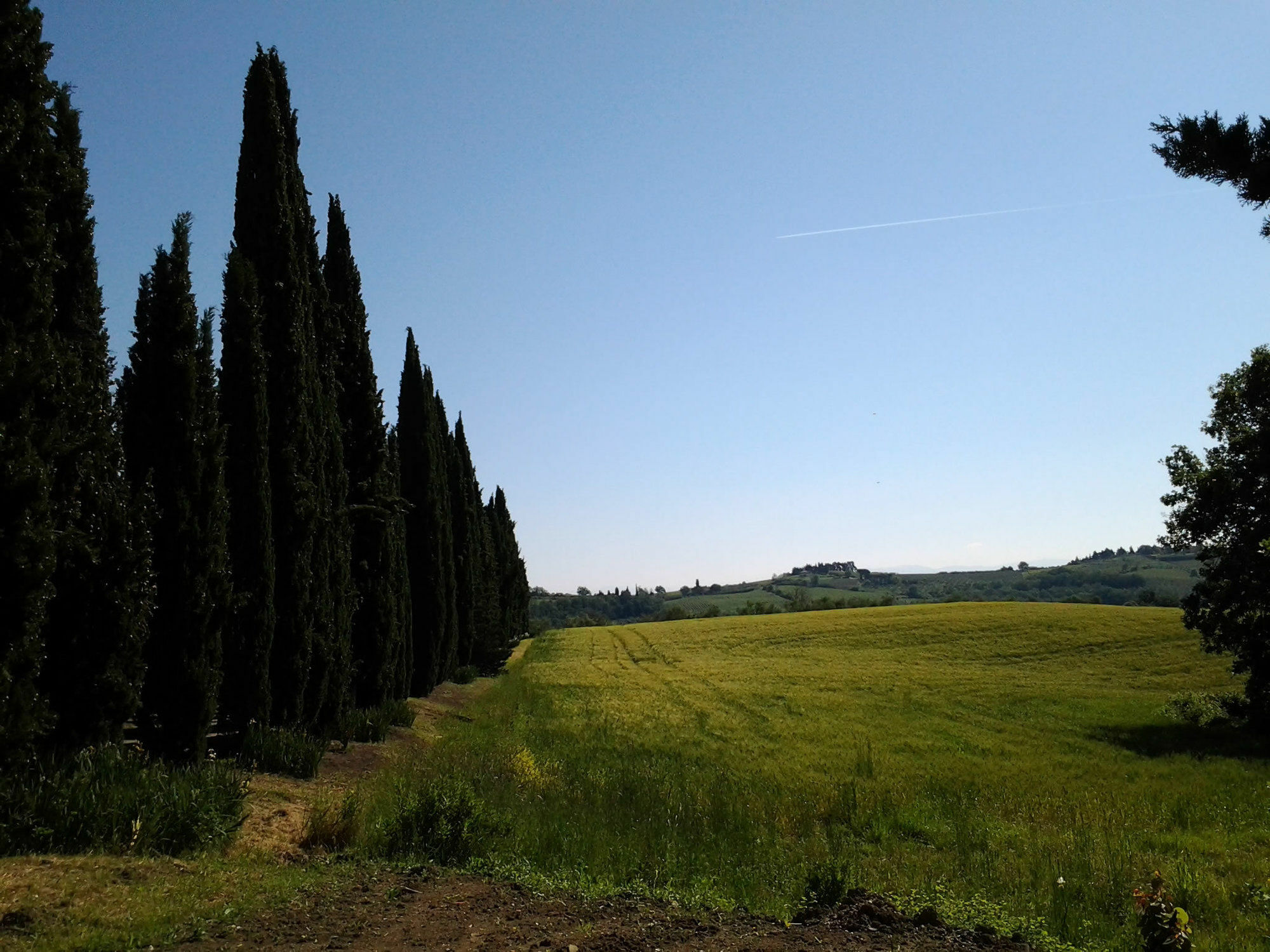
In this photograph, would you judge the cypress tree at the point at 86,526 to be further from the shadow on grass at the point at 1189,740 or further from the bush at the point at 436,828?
the shadow on grass at the point at 1189,740

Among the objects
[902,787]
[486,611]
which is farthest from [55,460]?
[486,611]

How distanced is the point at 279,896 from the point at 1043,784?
14.6m

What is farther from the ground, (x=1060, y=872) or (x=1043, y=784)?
(x=1060, y=872)

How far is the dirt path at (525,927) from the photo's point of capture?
17.2ft

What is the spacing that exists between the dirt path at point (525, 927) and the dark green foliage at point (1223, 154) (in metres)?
5.44

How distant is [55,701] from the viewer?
8.23m

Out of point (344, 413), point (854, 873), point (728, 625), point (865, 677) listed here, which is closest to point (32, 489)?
point (854, 873)

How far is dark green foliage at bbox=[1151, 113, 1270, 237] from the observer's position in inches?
158

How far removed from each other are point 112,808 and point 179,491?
15.7 feet

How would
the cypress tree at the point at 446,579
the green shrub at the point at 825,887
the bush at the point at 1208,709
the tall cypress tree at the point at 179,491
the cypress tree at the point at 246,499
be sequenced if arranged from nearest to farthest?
the green shrub at the point at 825,887
the tall cypress tree at the point at 179,491
the cypress tree at the point at 246,499
the bush at the point at 1208,709
the cypress tree at the point at 446,579

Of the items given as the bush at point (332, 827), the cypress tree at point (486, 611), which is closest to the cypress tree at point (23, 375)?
the bush at point (332, 827)

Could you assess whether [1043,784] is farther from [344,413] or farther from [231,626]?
[344,413]

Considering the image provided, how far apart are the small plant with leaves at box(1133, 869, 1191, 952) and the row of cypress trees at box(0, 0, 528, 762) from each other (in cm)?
889

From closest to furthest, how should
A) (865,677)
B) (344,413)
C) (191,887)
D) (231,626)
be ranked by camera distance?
(191,887) → (231,626) → (344,413) → (865,677)
